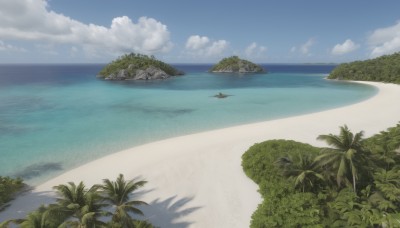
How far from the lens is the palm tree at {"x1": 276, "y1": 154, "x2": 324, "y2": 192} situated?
1844 cm

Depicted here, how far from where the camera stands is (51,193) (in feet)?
71.7

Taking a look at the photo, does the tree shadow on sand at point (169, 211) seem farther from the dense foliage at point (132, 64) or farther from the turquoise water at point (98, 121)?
the dense foliage at point (132, 64)

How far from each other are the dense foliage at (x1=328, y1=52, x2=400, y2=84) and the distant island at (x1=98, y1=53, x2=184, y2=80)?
95.2m

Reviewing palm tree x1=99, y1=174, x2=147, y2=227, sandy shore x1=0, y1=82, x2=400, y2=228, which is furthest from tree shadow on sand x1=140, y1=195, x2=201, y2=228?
palm tree x1=99, y1=174, x2=147, y2=227

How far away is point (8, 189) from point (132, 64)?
12795 centimetres

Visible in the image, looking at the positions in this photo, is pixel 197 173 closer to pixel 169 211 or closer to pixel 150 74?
pixel 169 211

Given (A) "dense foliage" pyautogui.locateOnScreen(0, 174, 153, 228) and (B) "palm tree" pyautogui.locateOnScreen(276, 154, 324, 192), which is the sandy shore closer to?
(A) "dense foliage" pyautogui.locateOnScreen(0, 174, 153, 228)

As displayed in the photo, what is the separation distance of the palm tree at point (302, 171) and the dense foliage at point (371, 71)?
10470 cm

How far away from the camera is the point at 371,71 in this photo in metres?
114

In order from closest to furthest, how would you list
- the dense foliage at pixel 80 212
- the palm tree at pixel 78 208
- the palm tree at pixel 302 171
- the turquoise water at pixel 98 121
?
the dense foliage at pixel 80 212, the palm tree at pixel 78 208, the palm tree at pixel 302 171, the turquoise water at pixel 98 121

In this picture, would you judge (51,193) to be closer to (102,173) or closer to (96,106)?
(102,173)

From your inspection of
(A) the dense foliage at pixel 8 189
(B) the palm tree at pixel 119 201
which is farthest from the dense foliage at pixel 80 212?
(A) the dense foliage at pixel 8 189

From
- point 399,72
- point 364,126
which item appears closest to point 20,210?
point 364,126

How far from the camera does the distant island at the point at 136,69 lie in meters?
134
